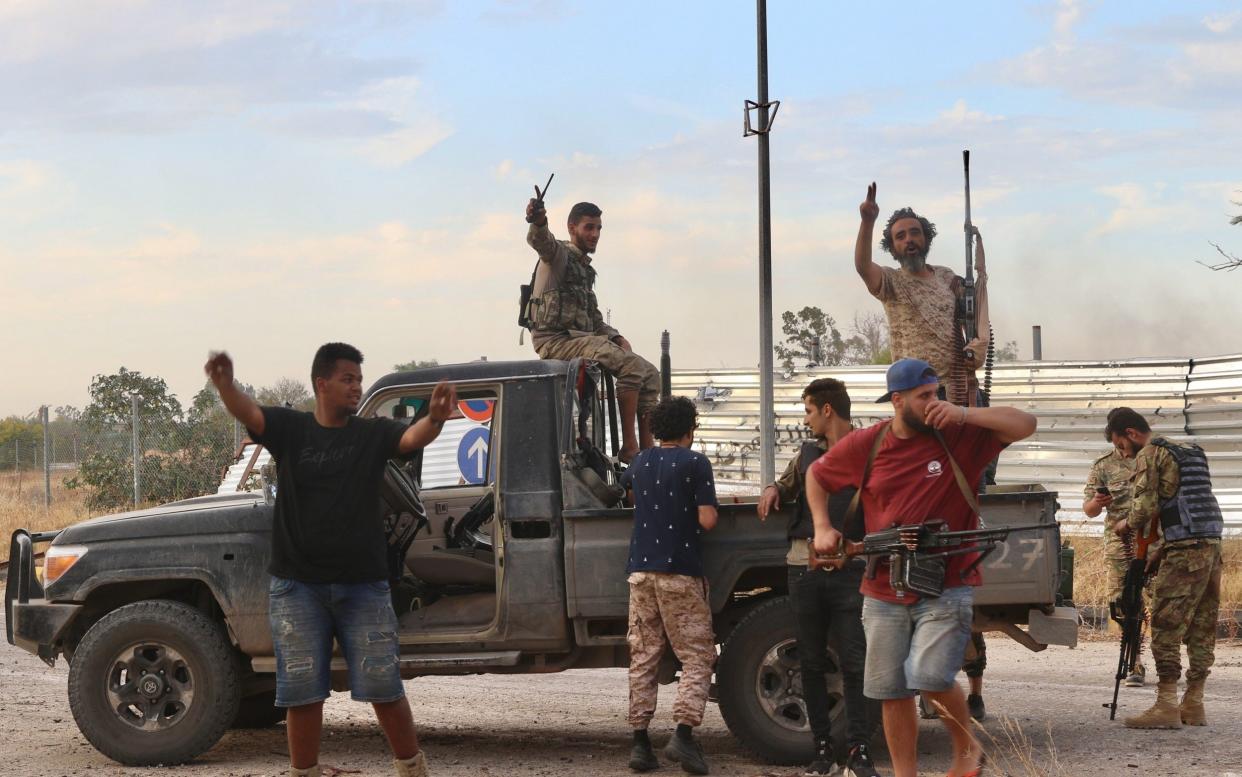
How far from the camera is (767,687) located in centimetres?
708

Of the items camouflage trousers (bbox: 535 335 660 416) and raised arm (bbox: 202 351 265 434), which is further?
camouflage trousers (bbox: 535 335 660 416)

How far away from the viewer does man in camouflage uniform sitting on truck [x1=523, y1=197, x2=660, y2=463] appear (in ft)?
27.7

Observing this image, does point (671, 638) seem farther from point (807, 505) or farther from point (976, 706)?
point (976, 706)

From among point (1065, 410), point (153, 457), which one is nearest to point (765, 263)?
point (1065, 410)

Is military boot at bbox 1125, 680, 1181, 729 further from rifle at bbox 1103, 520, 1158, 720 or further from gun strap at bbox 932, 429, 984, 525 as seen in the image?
gun strap at bbox 932, 429, 984, 525

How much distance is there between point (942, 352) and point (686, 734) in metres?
2.63

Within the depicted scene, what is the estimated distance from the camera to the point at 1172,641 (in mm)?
8195

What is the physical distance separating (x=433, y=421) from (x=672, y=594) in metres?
1.86

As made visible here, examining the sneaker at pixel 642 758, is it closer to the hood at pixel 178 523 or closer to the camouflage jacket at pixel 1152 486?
the hood at pixel 178 523

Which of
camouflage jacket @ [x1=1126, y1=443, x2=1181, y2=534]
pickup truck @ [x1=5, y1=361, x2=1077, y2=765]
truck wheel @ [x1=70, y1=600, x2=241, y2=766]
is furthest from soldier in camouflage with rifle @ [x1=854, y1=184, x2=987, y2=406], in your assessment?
truck wheel @ [x1=70, y1=600, x2=241, y2=766]

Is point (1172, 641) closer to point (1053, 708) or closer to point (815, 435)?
point (1053, 708)

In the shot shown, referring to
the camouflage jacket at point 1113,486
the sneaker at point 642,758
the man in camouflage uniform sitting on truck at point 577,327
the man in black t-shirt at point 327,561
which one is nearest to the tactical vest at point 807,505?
the sneaker at point 642,758

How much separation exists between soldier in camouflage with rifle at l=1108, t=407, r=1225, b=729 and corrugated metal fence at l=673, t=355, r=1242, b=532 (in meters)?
10.6

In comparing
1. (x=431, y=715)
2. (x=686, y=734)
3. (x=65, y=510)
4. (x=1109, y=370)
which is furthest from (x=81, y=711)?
(x=65, y=510)
